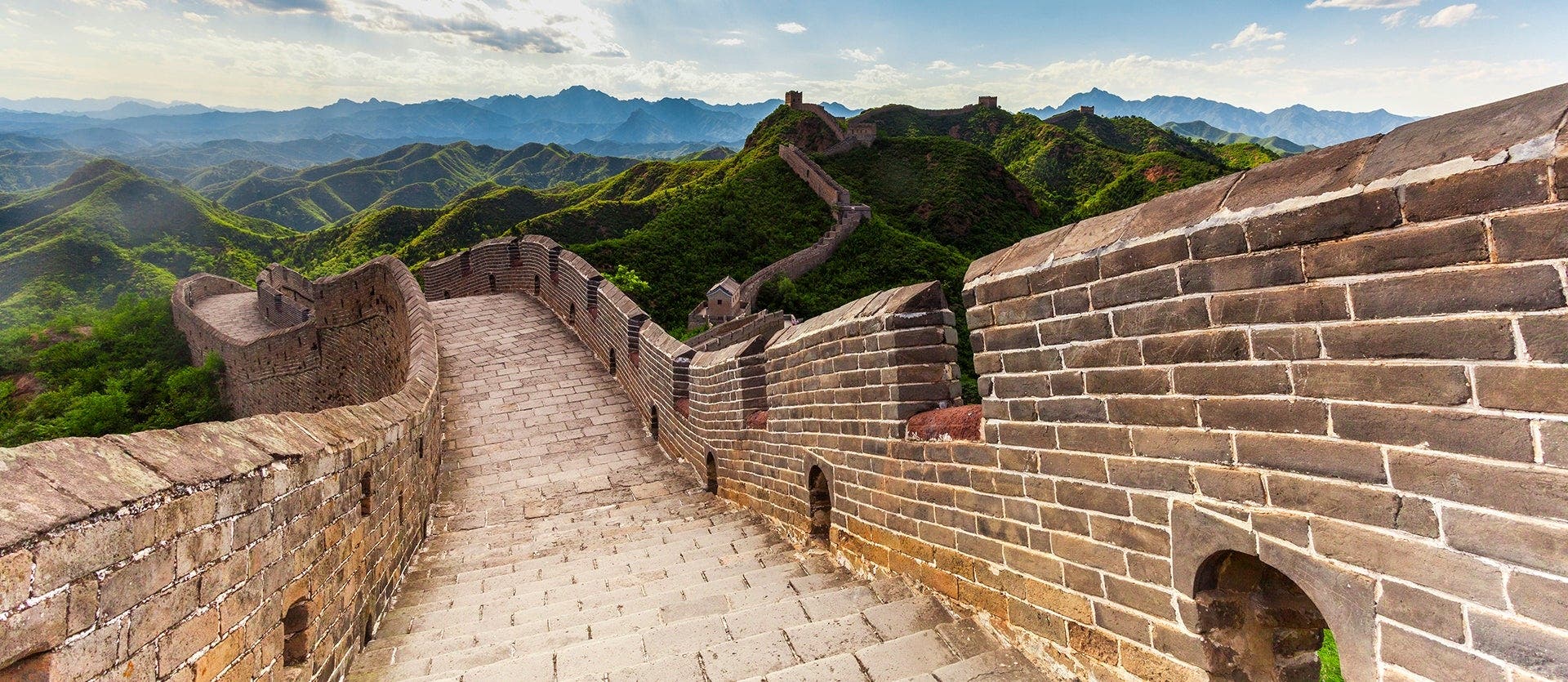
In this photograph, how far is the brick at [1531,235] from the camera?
1.38 meters

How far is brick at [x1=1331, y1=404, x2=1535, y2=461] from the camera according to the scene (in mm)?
1458

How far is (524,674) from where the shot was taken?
311 centimetres

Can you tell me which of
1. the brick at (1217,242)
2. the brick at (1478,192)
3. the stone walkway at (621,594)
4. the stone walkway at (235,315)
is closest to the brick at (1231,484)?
the brick at (1217,242)

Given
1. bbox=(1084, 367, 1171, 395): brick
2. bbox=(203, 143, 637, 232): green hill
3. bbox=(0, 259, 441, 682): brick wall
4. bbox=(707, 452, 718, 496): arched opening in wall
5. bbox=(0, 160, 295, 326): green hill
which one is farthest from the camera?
bbox=(203, 143, 637, 232): green hill

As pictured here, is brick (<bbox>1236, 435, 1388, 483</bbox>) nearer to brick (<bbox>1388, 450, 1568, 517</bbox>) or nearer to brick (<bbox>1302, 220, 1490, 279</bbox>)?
brick (<bbox>1388, 450, 1568, 517</bbox>)

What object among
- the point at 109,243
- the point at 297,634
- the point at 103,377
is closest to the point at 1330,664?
the point at 297,634

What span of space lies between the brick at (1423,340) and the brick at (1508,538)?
34 centimetres

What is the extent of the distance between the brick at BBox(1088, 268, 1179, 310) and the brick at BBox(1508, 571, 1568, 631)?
102 cm

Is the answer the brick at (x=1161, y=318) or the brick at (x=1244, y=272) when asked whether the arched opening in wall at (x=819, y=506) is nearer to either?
the brick at (x=1161, y=318)

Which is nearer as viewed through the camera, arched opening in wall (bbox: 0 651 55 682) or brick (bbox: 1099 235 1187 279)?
arched opening in wall (bbox: 0 651 55 682)

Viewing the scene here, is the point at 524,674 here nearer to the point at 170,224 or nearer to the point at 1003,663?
the point at 1003,663

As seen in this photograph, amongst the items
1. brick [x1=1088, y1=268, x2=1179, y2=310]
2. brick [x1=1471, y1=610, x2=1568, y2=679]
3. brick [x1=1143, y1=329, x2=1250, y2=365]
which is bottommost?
brick [x1=1471, y1=610, x2=1568, y2=679]

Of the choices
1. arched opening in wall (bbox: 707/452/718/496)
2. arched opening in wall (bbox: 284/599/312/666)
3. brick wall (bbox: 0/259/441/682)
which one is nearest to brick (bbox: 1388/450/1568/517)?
brick wall (bbox: 0/259/441/682)

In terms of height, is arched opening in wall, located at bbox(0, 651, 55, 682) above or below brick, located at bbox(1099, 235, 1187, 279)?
below
